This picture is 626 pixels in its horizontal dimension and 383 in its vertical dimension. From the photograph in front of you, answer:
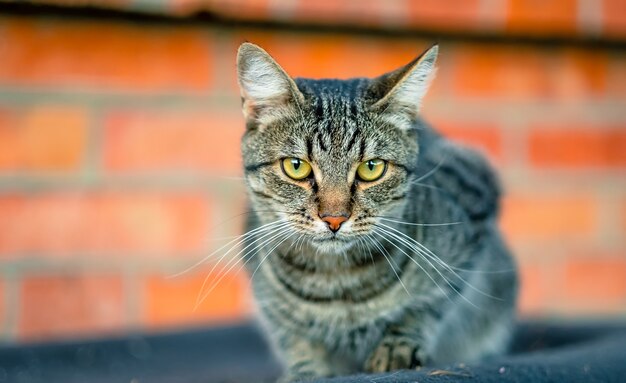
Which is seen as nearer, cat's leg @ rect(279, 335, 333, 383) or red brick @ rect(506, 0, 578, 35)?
cat's leg @ rect(279, 335, 333, 383)

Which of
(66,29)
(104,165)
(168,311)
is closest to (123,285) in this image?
(168,311)

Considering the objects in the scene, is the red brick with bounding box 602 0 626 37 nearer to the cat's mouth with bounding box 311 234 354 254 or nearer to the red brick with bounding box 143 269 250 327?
the red brick with bounding box 143 269 250 327

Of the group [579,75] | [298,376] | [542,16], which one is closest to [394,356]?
[298,376]

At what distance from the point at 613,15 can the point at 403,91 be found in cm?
116

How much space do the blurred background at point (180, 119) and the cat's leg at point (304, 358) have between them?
23.3 inches

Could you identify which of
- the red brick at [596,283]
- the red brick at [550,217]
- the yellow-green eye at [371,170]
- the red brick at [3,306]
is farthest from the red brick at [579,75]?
the red brick at [3,306]

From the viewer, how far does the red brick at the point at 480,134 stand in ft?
7.28

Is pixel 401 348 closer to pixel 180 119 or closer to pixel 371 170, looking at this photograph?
pixel 371 170

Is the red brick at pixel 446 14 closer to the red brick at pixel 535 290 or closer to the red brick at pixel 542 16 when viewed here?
the red brick at pixel 542 16

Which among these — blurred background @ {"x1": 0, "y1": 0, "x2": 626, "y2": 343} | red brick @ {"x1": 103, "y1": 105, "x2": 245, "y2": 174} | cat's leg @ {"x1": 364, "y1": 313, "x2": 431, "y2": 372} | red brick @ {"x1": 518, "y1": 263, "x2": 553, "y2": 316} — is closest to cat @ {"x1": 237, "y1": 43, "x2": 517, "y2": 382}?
cat's leg @ {"x1": 364, "y1": 313, "x2": 431, "y2": 372}

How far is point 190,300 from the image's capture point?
6.91ft

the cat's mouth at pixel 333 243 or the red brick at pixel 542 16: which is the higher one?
the red brick at pixel 542 16

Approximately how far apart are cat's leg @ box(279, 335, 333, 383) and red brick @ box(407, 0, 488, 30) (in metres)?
1.02

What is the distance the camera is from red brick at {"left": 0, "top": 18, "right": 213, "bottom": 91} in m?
1.94
